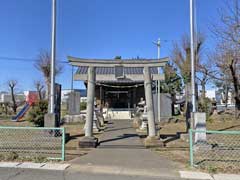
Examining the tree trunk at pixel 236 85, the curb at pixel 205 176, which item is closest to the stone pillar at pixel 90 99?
the curb at pixel 205 176

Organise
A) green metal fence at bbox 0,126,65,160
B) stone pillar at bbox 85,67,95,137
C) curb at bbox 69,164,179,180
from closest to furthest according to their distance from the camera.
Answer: curb at bbox 69,164,179,180
green metal fence at bbox 0,126,65,160
stone pillar at bbox 85,67,95,137

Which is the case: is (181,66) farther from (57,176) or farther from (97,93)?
(57,176)

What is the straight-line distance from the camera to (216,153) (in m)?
8.53

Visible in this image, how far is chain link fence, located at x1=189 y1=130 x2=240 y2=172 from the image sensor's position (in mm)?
6574

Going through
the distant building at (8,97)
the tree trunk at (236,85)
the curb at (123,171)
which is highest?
the distant building at (8,97)

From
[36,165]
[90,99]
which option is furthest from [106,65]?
[36,165]

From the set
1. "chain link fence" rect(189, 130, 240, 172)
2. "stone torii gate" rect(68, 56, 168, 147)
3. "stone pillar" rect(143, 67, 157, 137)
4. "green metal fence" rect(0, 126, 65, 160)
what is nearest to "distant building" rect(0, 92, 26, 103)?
"green metal fence" rect(0, 126, 65, 160)

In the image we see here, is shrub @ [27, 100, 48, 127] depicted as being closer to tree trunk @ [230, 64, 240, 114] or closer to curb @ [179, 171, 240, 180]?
curb @ [179, 171, 240, 180]

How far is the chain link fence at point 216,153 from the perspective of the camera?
6574mm

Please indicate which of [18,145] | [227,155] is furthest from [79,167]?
[227,155]

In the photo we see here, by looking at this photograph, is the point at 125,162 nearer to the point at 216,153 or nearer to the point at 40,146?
the point at 216,153

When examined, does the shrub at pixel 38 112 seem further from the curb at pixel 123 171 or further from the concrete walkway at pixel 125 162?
the curb at pixel 123 171

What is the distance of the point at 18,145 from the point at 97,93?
659 inches

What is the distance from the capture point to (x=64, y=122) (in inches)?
811
